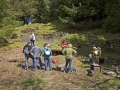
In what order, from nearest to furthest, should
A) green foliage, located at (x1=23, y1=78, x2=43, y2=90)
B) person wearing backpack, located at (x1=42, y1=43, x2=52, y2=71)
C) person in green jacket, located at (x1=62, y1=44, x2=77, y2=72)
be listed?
green foliage, located at (x1=23, y1=78, x2=43, y2=90)
person in green jacket, located at (x1=62, y1=44, x2=77, y2=72)
person wearing backpack, located at (x1=42, y1=43, x2=52, y2=71)

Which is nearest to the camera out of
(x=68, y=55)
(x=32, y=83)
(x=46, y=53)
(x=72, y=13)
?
(x=32, y=83)

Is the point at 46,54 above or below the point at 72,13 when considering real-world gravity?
below

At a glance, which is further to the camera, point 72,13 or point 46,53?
point 72,13

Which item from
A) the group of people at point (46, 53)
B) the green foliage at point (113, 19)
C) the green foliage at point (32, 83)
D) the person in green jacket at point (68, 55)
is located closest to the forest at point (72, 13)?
the green foliage at point (113, 19)

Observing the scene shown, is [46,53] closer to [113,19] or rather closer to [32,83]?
[32,83]

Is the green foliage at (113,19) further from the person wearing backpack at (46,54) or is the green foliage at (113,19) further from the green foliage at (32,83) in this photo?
the green foliage at (32,83)

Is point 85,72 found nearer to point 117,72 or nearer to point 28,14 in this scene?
point 117,72

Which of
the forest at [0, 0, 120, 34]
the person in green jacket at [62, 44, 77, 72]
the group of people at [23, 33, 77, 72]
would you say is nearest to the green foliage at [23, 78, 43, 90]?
the group of people at [23, 33, 77, 72]

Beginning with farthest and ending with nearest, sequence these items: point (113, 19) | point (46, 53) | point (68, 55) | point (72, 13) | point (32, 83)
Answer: point (72, 13) → point (113, 19) → point (46, 53) → point (68, 55) → point (32, 83)

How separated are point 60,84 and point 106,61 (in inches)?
296

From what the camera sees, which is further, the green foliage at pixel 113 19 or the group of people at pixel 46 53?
the green foliage at pixel 113 19

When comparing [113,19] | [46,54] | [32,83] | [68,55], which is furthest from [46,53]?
[113,19]

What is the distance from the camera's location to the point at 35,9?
54.4m

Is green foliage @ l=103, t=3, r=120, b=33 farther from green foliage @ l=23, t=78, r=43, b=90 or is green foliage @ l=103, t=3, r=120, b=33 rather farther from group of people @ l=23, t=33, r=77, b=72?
green foliage @ l=23, t=78, r=43, b=90
